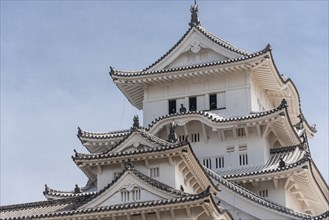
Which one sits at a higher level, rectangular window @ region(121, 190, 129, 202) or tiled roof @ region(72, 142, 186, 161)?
tiled roof @ region(72, 142, 186, 161)

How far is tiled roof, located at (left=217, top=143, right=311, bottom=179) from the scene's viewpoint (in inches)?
1693

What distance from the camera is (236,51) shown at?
48.1 meters

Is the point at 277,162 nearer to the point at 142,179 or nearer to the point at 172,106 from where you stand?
the point at 172,106

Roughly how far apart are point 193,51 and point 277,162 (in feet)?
28.7

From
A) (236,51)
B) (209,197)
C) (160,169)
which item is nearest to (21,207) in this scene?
(160,169)

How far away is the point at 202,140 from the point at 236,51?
568 centimetres

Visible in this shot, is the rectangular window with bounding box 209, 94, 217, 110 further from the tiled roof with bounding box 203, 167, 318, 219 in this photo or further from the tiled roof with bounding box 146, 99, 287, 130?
the tiled roof with bounding box 203, 167, 318, 219

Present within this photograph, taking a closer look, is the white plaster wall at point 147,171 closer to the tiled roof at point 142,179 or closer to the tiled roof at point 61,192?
the tiled roof at point 142,179

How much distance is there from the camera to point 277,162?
45.0 metres

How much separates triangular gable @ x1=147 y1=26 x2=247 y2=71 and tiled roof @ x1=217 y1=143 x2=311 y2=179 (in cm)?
670

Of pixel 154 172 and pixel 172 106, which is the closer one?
pixel 154 172

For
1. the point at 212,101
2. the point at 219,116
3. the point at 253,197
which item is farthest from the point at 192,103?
the point at 253,197

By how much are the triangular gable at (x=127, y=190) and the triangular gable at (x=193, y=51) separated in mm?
16082

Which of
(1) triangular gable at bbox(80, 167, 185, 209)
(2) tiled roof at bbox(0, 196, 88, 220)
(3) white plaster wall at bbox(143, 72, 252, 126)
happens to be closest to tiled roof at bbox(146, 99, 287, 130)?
(3) white plaster wall at bbox(143, 72, 252, 126)
